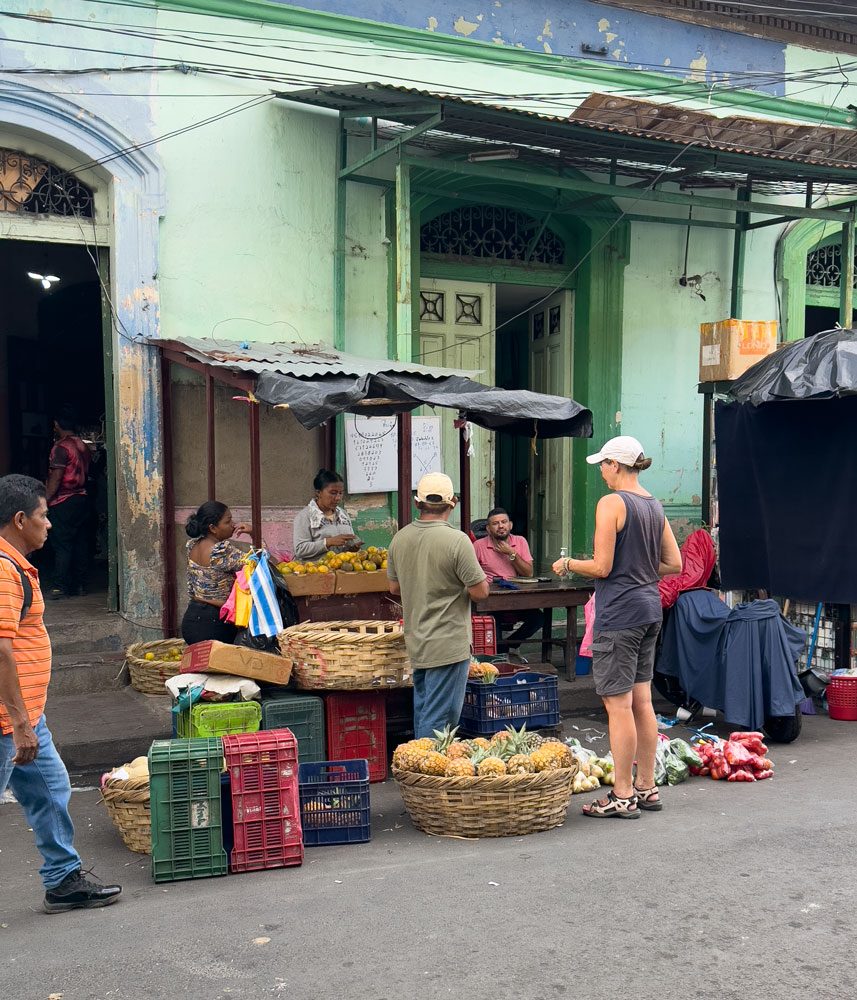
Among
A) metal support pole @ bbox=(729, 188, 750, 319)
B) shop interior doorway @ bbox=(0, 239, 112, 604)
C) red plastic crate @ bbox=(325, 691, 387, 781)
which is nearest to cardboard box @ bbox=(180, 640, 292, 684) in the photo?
red plastic crate @ bbox=(325, 691, 387, 781)

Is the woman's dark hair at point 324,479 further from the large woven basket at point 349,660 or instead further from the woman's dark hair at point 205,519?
the large woven basket at point 349,660

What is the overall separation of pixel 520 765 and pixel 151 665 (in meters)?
3.84

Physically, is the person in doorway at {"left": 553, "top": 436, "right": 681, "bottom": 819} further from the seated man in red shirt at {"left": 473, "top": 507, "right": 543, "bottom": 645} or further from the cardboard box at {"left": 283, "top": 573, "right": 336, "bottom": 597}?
the seated man in red shirt at {"left": 473, "top": 507, "right": 543, "bottom": 645}

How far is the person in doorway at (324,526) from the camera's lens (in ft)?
27.7

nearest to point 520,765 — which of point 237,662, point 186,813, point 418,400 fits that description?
point 186,813

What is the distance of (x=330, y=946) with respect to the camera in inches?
161

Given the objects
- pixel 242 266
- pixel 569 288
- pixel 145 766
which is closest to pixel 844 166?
pixel 569 288

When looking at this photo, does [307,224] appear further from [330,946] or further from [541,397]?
[330,946]

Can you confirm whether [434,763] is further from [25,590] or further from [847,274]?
[847,274]

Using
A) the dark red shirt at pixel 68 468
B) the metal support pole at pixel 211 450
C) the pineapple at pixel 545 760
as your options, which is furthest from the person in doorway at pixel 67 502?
the pineapple at pixel 545 760

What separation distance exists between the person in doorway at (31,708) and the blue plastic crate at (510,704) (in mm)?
2533

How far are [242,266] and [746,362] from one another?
4.76 m

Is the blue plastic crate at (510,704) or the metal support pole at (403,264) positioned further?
the metal support pole at (403,264)

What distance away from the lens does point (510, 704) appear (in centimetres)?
Answer: 662
